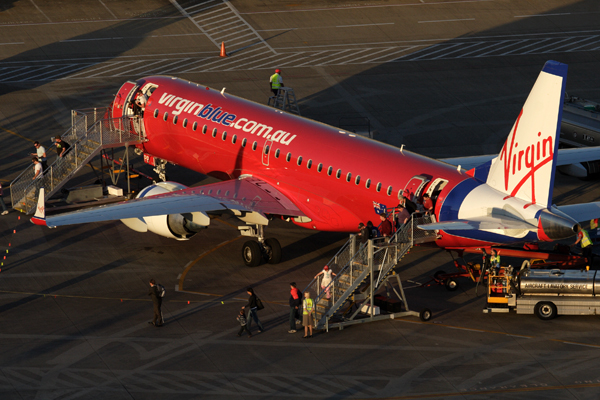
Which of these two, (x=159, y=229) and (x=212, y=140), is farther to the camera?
(x=212, y=140)

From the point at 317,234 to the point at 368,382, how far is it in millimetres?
16088

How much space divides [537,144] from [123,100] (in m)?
25.5

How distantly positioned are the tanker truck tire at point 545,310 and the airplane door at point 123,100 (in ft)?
83.9

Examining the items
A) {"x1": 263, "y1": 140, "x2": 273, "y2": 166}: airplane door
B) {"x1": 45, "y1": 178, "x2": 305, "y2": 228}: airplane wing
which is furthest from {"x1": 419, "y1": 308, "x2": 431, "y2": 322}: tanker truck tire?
{"x1": 263, "y1": 140, "x2": 273, "y2": 166}: airplane door

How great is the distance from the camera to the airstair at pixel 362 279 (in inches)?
1494

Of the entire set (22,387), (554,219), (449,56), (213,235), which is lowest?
(22,387)

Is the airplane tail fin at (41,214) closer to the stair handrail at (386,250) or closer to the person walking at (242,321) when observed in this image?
the person walking at (242,321)

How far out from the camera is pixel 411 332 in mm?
37375

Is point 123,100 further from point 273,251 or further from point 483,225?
point 483,225

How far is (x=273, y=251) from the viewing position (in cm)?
4434

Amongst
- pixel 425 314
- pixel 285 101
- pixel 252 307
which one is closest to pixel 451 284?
pixel 425 314

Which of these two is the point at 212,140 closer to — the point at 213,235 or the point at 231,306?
the point at 213,235

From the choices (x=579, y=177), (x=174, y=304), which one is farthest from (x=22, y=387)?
(x=579, y=177)

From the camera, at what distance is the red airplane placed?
120 ft
